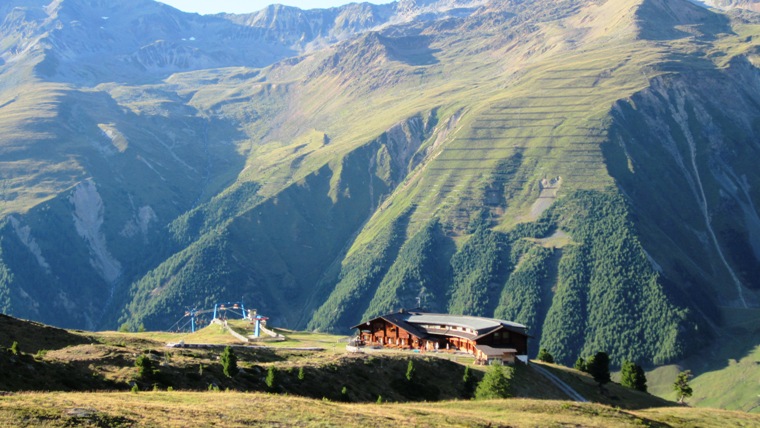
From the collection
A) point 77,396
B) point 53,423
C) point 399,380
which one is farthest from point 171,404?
point 399,380

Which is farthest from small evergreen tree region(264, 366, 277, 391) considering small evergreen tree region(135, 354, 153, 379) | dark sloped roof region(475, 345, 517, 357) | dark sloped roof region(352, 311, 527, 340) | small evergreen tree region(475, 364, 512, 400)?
dark sloped roof region(352, 311, 527, 340)

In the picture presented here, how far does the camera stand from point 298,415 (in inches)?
2395

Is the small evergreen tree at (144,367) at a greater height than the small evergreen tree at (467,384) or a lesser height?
greater

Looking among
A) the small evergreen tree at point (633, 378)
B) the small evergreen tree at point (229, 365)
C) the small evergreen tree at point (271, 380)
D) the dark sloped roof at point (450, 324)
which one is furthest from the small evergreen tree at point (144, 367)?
the small evergreen tree at point (633, 378)

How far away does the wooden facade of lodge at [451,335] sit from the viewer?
391 ft

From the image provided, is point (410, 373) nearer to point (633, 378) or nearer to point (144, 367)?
point (144, 367)

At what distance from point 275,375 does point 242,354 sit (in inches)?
707

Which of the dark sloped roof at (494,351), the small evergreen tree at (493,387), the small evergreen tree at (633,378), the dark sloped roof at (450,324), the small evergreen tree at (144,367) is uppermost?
the dark sloped roof at (450,324)

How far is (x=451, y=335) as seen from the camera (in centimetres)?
12962

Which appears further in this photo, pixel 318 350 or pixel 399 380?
pixel 318 350

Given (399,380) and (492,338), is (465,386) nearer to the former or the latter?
(399,380)

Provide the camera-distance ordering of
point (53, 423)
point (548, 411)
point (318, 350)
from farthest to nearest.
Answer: point (318, 350) → point (548, 411) → point (53, 423)

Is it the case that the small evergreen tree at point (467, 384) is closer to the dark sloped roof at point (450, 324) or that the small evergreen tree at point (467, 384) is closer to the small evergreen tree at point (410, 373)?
the small evergreen tree at point (410, 373)

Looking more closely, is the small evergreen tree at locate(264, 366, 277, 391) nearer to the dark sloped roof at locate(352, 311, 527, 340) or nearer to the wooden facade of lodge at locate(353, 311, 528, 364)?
the wooden facade of lodge at locate(353, 311, 528, 364)
